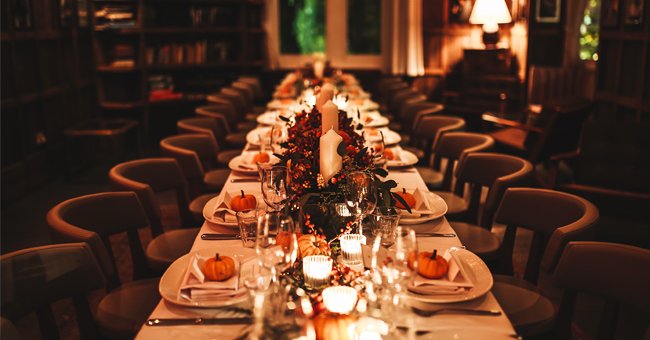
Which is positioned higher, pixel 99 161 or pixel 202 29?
pixel 202 29

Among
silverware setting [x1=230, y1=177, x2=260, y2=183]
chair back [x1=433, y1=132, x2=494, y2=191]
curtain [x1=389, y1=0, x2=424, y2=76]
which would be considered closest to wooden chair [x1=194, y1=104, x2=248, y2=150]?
chair back [x1=433, y1=132, x2=494, y2=191]

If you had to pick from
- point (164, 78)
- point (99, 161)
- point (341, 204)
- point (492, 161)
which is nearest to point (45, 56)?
point (99, 161)

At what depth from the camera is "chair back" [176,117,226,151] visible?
4848mm

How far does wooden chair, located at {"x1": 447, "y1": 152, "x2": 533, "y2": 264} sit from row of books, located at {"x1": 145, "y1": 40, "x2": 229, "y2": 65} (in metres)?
5.91

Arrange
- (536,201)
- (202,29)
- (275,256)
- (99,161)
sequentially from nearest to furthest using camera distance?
(275,256)
(536,201)
(99,161)
(202,29)

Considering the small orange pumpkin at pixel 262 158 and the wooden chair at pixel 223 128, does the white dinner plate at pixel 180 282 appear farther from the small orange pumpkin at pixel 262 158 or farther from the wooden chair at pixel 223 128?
the wooden chair at pixel 223 128

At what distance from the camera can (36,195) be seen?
6.25 m

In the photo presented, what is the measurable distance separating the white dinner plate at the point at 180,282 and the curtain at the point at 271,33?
26.7 feet

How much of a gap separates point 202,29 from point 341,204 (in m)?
7.19

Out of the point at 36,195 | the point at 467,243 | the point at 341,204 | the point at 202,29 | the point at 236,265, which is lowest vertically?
the point at 36,195

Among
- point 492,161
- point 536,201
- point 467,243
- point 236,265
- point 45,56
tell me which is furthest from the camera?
point 45,56

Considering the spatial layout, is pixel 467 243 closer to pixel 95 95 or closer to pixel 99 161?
pixel 99 161

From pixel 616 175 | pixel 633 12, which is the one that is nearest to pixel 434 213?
pixel 616 175

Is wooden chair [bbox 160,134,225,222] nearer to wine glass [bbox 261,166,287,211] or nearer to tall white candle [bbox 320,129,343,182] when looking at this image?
wine glass [bbox 261,166,287,211]
